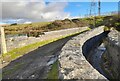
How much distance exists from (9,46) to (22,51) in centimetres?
155

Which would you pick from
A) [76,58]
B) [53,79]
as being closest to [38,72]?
[53,79]

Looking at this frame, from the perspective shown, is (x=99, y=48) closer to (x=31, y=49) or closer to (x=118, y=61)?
(x=31, y=49)

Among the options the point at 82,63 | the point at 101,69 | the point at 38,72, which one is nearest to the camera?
the point at 82,63

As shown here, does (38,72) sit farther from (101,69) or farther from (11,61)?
(11,61)

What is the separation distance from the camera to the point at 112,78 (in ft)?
46.2

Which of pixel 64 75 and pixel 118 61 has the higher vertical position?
pixel 64 75

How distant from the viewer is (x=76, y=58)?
29.6ft

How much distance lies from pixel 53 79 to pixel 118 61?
157 inches

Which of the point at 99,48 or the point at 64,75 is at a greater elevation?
the point at 64,75

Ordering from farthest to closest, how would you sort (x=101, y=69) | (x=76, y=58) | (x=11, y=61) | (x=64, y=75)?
(x=11, y=61), (x=101, y=69), (x=76, y=58), (x=64, y=75)

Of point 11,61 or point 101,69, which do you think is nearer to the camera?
point 101,69

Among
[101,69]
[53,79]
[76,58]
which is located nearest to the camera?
[76,58]

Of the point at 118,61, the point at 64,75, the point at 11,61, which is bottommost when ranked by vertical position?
the point at 11,61

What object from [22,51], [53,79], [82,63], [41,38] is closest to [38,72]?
[53,79]
